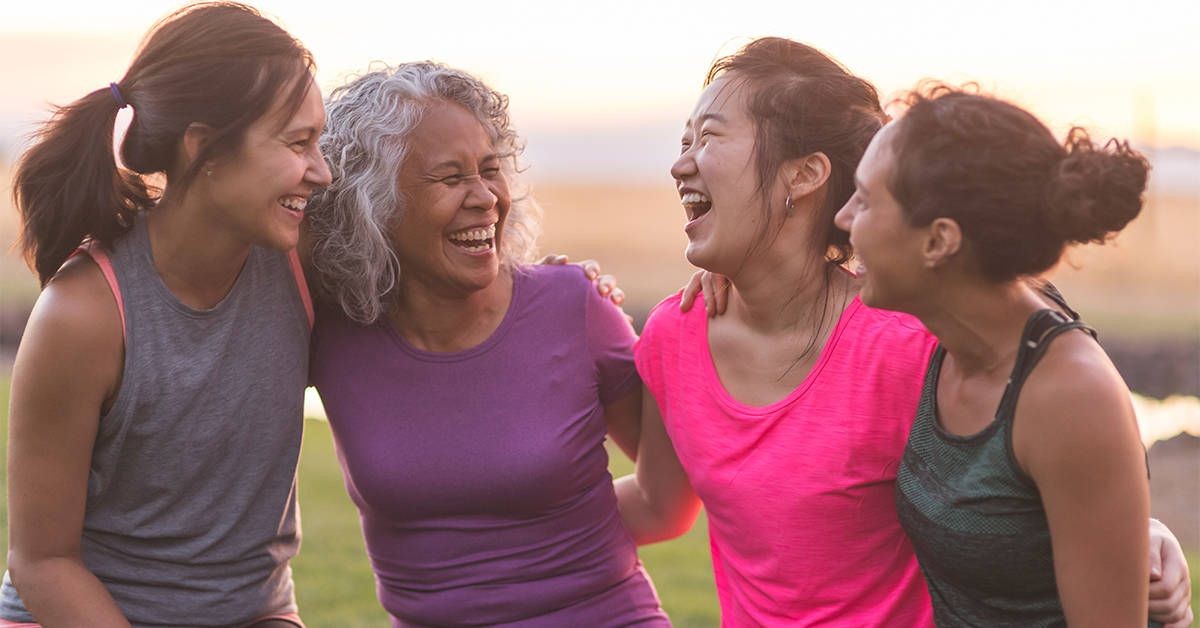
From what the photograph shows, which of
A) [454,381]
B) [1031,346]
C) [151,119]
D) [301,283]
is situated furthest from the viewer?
[454,381]

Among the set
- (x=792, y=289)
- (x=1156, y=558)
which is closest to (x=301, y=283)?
(x=792, y=289)

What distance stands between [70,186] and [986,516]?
73.4 inches

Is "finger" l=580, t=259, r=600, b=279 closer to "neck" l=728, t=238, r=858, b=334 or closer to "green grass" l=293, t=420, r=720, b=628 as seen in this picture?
"neck" l=728, t=238, r=858, b=334

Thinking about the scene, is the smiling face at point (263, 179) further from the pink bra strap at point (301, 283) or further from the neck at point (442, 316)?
the neck at point (442, 316)

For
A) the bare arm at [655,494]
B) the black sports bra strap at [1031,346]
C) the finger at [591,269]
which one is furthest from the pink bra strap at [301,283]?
the black sports bra strap at [1031,346]

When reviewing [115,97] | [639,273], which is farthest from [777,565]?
[639,273]

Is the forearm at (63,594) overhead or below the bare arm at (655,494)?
overhead

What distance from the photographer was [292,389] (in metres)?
2.94

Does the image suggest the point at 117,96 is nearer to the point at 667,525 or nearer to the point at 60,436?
the point at 60,436

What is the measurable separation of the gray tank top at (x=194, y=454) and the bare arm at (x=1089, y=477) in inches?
61.7

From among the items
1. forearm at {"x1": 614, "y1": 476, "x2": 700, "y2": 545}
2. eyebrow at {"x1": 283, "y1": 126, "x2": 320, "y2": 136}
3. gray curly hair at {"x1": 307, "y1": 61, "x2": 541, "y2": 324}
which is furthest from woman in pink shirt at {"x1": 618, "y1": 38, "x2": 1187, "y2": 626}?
eyebrow at {"x1": 283, "y1": 126, "x2": 320, "y2": 136}

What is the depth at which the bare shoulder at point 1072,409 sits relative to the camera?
82.0 inches

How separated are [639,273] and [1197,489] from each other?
13747 millimetres

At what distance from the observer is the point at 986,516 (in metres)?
2.24
